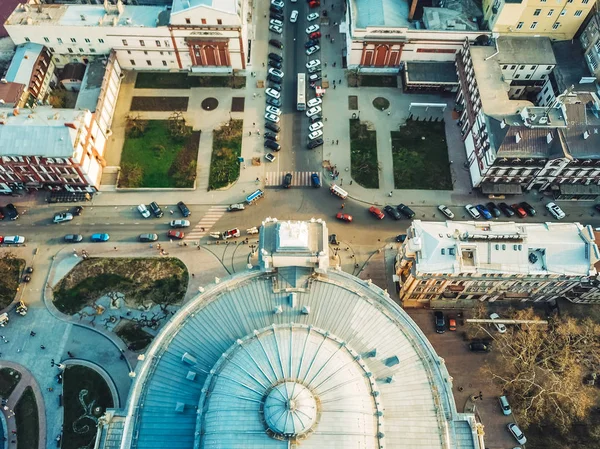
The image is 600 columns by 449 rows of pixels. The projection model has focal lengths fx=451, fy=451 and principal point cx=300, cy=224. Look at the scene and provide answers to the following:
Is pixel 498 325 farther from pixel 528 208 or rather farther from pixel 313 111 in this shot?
pixel 313 111

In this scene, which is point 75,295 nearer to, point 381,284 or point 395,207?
point 381,284

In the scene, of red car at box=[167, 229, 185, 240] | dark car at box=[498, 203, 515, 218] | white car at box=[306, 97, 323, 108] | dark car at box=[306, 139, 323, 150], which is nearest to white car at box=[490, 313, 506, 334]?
dark car at box=[498, 203, 515, 218]

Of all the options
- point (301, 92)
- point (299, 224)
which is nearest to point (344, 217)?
point (299, 224)

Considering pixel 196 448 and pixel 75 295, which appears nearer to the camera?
pixel 196 448

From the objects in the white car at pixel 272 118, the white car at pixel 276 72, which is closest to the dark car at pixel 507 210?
the white car at pixel 272 118

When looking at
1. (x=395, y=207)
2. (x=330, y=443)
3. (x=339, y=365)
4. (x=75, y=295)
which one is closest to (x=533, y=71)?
(x=395, y=207)

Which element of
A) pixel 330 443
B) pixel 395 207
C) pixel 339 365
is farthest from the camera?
pixel 395 207

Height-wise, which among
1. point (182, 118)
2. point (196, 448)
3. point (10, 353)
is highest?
point (182, 118)
